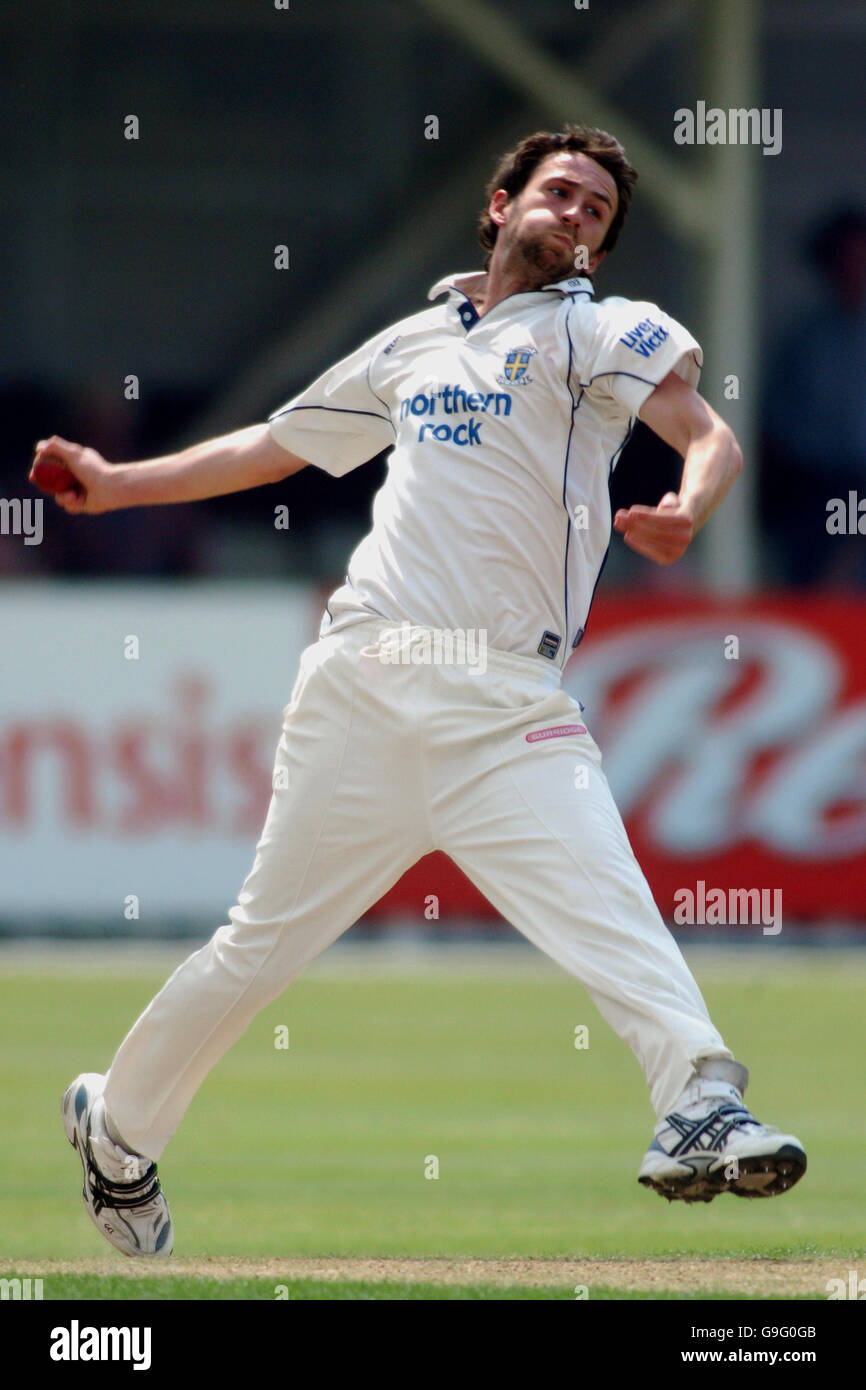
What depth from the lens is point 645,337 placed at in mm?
5484

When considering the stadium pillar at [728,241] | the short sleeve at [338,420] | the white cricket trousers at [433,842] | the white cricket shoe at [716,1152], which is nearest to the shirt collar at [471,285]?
the short sleeve at [338,420]

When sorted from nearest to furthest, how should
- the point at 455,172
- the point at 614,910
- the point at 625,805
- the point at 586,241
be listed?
the point at 614,910
the point at 586,241
the point at 625,805
the point at 455,172

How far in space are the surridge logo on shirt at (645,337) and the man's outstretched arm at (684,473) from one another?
0.08 metres

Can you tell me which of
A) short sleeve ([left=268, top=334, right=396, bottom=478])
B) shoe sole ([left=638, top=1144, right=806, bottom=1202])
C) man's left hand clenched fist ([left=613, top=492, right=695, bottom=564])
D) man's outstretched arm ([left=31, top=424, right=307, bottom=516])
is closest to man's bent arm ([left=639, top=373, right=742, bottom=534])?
man's left hand clenched fist ([left=613, top=492, right=695, bottom=564])

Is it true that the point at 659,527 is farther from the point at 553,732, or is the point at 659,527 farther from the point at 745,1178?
the point at 745,1178

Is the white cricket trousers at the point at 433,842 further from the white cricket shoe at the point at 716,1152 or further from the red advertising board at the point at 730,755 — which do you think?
the red advertising board at the point at 730,755

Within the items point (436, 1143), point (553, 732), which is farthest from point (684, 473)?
point (436, 1143)

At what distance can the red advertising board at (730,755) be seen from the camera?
14859mm

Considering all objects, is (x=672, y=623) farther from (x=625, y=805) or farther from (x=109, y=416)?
(x=109, y=416)

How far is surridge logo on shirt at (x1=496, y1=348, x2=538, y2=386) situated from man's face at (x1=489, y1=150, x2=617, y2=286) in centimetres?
29

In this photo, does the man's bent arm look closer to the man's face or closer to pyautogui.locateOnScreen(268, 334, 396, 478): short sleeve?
the man's face

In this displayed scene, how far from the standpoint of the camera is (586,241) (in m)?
5.91
